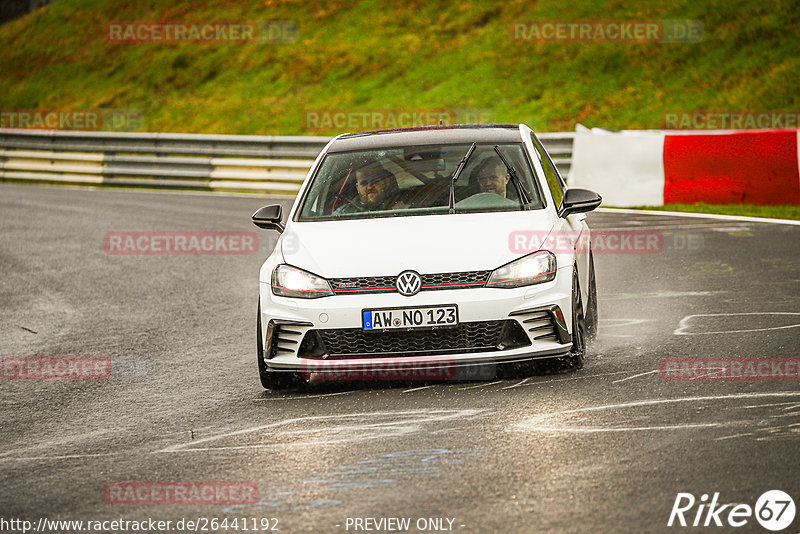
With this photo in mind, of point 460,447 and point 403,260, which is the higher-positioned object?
point 403,260

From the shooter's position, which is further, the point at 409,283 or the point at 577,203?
the point at 577,203

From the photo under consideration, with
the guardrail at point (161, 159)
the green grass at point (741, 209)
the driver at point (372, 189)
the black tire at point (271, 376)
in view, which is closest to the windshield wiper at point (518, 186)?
the driver at point (372, 189)

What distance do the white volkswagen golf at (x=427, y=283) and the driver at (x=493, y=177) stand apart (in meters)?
0.01

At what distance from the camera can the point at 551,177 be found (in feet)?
28.2

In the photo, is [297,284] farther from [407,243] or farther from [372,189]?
[372,189]

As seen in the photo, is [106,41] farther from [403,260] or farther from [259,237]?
[403,260]

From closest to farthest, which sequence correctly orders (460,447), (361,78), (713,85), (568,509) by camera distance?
(568,509), (460,447), (713,85), (361,78)

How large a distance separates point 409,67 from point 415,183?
2648 centimetres

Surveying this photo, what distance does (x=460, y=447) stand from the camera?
5812mm

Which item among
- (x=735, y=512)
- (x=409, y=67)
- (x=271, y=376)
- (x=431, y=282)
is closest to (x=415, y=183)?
(x=431, y=282)

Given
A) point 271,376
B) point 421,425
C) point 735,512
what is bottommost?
point 271,376

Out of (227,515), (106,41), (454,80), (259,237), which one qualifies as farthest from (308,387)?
(106,41)

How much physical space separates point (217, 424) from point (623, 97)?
2235 centimetres

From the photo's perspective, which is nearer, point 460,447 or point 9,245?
point 460,447
